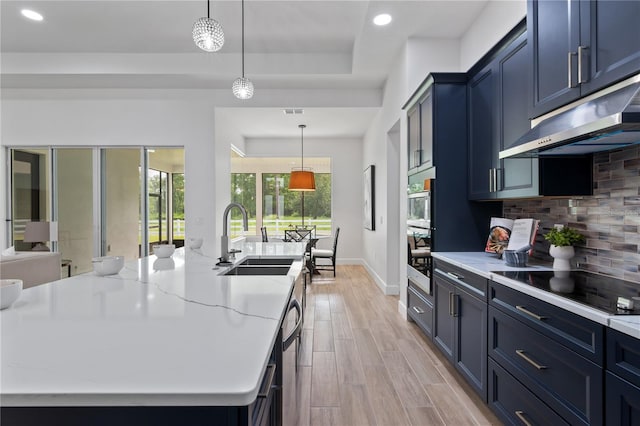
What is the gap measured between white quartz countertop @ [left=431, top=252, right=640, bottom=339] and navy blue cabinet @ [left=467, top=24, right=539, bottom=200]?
0.47 metres

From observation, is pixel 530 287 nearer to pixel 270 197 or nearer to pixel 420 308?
pixel 420 308

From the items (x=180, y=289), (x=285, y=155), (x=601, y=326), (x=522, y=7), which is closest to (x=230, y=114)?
(x=285, y=155)

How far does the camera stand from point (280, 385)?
1.27m

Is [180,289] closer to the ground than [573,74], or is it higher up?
closer to the ground

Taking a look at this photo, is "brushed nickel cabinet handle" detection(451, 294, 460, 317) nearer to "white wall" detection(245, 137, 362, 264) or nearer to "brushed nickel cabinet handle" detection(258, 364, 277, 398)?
"brushed nickel cabinet handle" detection(258, 364, 277, 398)

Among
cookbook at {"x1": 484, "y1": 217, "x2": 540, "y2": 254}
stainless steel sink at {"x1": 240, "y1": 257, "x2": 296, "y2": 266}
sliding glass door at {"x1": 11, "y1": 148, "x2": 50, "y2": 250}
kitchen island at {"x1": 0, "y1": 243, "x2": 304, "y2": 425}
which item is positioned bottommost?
stainless steel sink at {"x1": 240, "y1": 257, "x2": 296, "y2": 266}

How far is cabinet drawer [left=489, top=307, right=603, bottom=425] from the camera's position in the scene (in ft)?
4.24

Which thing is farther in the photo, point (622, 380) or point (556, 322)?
point (556, 322)

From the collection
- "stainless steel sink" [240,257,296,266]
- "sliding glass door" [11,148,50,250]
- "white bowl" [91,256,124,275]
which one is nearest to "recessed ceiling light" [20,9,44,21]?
"sliding glass door" [11,148,50,250]

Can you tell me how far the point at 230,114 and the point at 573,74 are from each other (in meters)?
4.94

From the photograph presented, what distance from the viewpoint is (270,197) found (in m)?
8.48

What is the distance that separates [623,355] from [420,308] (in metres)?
2.21

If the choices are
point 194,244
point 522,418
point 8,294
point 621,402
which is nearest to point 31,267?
point 194,244

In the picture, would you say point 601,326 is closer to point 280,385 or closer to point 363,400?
point 280,385
